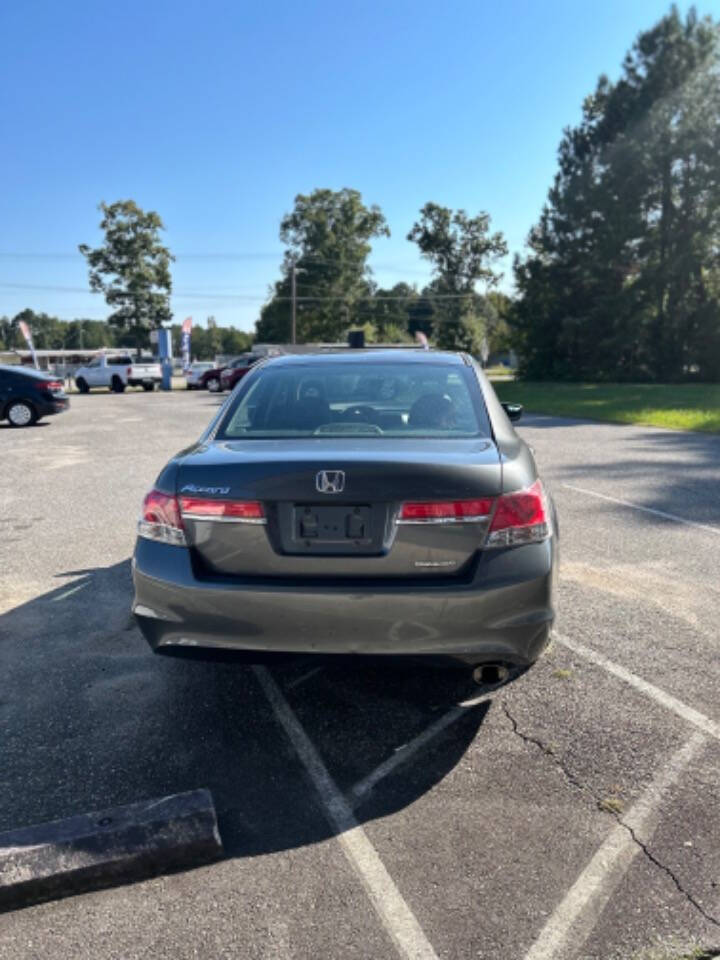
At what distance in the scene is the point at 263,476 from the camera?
9.33ft

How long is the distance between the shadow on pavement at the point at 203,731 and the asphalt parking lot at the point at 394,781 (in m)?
0.01

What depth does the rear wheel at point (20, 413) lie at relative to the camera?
55.4ft

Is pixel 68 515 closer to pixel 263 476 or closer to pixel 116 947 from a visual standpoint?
pixel 263 476

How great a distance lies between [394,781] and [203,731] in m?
0.89

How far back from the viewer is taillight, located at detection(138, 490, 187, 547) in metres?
2.96

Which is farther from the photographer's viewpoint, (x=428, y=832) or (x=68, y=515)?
(x=68, y=515)

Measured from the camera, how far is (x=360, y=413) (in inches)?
147

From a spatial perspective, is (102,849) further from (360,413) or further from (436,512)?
(360,413)

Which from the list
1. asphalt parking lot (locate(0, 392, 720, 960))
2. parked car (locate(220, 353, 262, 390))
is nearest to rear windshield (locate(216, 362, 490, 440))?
asphalt parking lot (locate(0, 392, 720, 960))

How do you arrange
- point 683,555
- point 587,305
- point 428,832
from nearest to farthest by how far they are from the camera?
point 428,832 → point 683,555 → point 587,305

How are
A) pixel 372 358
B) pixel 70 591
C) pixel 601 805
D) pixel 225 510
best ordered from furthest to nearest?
pixel 70 591 → pixel 372 358 → pixel 225 510 → pixel 601 805

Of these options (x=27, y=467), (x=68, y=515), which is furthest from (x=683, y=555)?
(x=27, y=467)

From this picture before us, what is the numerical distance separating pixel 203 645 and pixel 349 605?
630mm

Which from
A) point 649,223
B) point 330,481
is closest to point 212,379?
point 649,223
